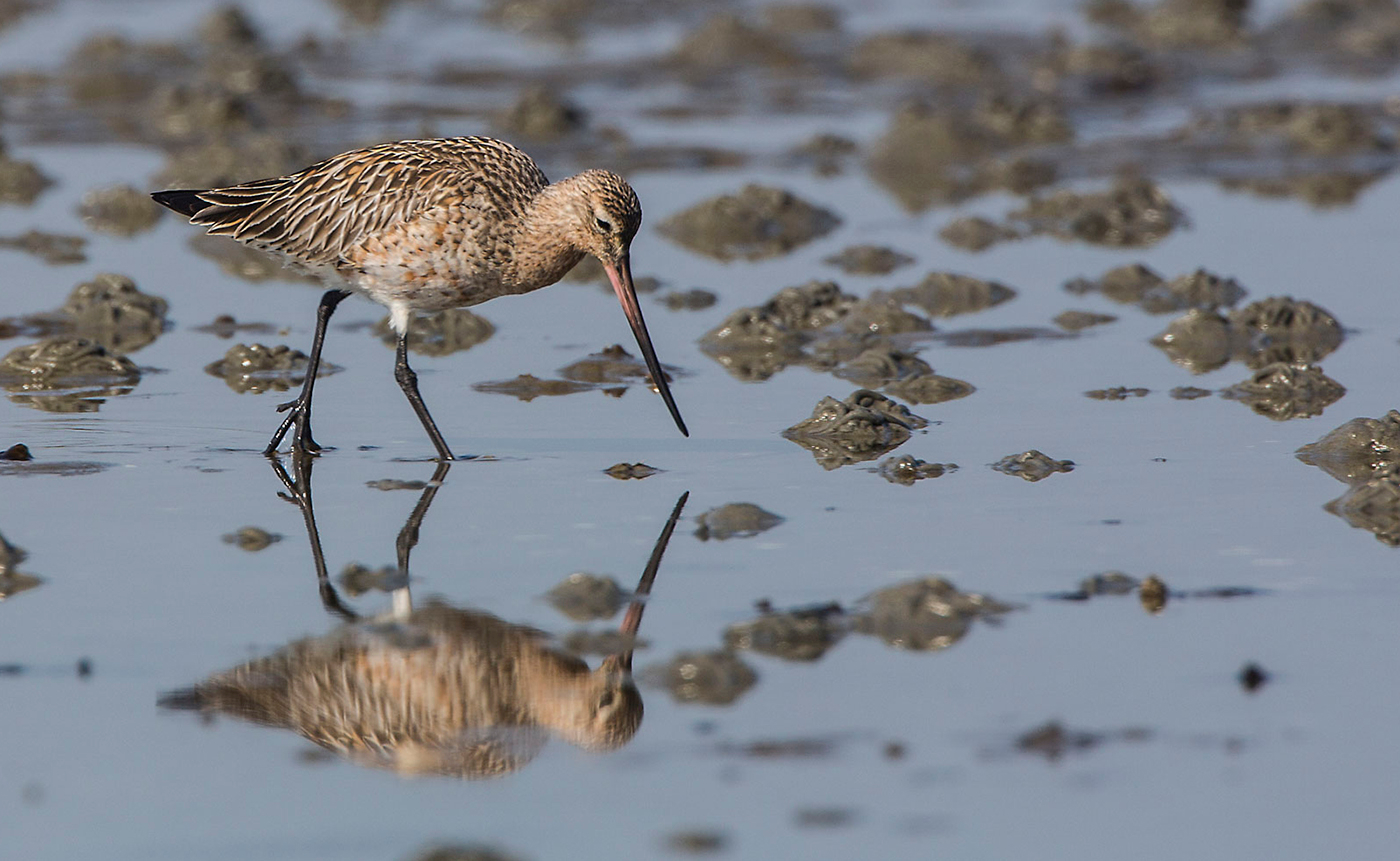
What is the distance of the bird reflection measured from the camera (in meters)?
5.84

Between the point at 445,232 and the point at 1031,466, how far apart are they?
2749 millimetres

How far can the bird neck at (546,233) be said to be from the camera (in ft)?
28.6

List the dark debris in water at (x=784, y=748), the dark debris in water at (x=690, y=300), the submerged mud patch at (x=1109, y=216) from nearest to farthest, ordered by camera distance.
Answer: the dark debris in water at (x=784, y=748) → the dark debris in water at (x=690, y=300) → the submerged mud patch at (x=1109, y=216)

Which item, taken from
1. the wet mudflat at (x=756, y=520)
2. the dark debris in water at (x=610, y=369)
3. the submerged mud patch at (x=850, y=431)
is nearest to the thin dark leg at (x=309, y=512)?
the wet mudflat at (x=756, y=520)

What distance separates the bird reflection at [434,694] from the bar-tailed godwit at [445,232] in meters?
2.36

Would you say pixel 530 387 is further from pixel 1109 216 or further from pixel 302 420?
pixel 1109 216

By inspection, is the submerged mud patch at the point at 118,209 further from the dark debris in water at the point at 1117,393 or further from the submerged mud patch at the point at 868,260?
the dark debris in water at the point at 1117,393

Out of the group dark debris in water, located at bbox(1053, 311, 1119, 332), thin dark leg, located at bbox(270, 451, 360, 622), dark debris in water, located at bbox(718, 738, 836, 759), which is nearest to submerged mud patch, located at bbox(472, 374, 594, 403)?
thin dark leg, located at bbox(270, 451, 360, 622)

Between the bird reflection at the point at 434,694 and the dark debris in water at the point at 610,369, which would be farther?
the dark debris in water at the point at 610,369

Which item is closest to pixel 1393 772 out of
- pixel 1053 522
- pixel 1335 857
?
pixel 1335 857

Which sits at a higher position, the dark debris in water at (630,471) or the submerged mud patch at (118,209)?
the submerged mud patch at (118,209)

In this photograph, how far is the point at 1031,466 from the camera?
8.55 m

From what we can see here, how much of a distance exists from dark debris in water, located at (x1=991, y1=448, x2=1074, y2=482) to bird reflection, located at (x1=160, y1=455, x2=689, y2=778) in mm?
2402

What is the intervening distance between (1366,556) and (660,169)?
9851 mm
